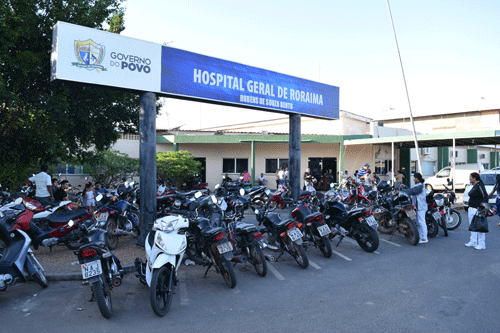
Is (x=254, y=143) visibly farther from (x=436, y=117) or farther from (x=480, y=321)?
(x=436, y=117)

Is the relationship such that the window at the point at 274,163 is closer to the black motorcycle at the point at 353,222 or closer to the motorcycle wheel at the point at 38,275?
the black motorcycle at the point at 353,222

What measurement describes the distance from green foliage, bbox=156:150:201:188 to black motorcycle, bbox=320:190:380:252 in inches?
521

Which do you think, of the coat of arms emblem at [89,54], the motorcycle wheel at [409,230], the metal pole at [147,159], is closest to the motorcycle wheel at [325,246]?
the motorcycle wheel at [409,230]

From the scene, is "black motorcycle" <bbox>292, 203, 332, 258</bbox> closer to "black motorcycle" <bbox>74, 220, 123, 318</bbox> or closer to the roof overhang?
"black motorcycle" <bbox>74, 220, 123, 318</bbox>

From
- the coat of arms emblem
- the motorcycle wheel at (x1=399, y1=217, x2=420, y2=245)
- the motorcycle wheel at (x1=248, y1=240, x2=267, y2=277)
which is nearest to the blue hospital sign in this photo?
the coat of arms emblem

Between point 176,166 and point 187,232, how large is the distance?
1467 cm

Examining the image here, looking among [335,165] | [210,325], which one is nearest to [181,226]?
[210,325]

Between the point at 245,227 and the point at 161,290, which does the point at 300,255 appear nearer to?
the point at 245,227

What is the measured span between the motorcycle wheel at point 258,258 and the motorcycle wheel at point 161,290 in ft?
6.20

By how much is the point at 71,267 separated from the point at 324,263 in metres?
4.66

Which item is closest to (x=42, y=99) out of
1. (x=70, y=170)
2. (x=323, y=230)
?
(x=323, y=230)

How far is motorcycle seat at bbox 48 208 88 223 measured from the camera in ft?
23.2

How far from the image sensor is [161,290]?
15.3 feet

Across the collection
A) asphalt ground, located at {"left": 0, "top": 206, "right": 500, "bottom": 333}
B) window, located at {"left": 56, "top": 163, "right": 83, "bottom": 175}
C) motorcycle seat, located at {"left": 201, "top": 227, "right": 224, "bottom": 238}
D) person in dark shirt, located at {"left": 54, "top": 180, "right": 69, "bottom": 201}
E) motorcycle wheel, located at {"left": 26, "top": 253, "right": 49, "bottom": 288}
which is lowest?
asphalt ground, located at {"left": 0, "top": 206, "right": 500, "bottom": 333}
